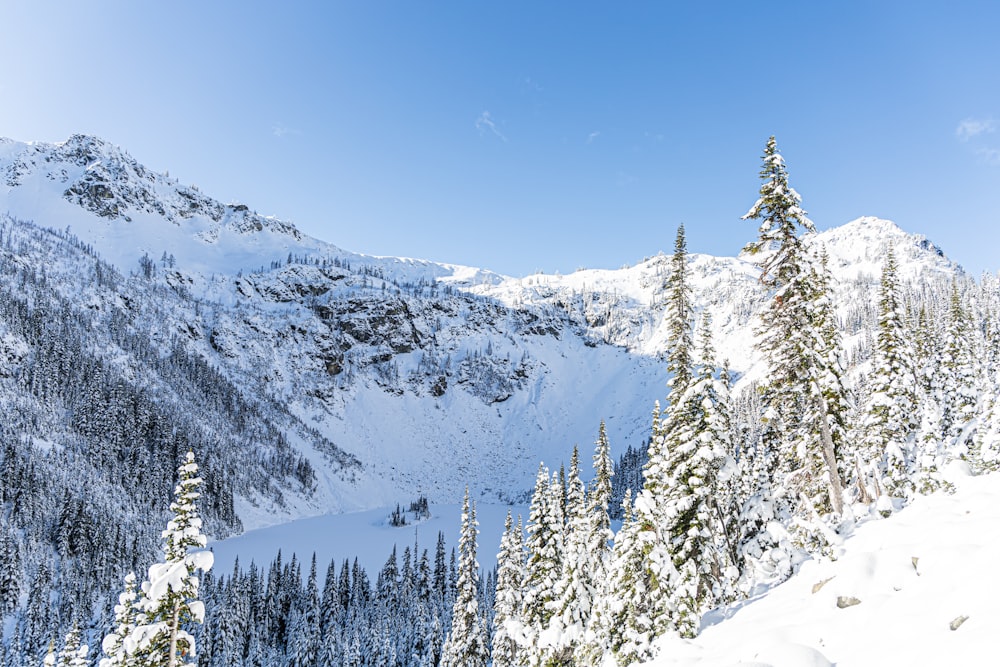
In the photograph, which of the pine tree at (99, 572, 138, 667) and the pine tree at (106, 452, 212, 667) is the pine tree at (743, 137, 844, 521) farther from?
the pine tree at (99, 572, 138, 667)

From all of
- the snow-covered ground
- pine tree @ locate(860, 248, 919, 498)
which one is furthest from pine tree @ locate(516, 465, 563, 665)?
pine tree @ locate(860, 248, 919, 498)

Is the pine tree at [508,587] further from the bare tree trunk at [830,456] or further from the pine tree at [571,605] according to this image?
the bare tree trunk at [830,456]

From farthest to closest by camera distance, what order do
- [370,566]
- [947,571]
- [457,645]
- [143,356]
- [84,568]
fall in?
[143,356] < [370,566] < [84,568] < [457,645] < [947,571]

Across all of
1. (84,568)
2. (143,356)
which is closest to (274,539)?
(84,568)

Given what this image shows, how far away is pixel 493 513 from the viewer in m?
172

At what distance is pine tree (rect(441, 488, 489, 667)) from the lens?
3525 cm

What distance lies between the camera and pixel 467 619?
3591cm

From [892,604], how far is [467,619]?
31.4 m

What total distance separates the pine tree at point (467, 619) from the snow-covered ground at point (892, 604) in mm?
24287

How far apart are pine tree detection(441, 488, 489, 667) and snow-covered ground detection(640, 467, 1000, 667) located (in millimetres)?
24287

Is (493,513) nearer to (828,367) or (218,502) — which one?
(218,502)

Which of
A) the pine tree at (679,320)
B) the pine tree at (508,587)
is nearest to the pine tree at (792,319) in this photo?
the pine tree at (679,320)

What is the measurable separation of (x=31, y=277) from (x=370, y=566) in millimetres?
160139

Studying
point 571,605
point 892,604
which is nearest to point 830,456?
point 892,604
